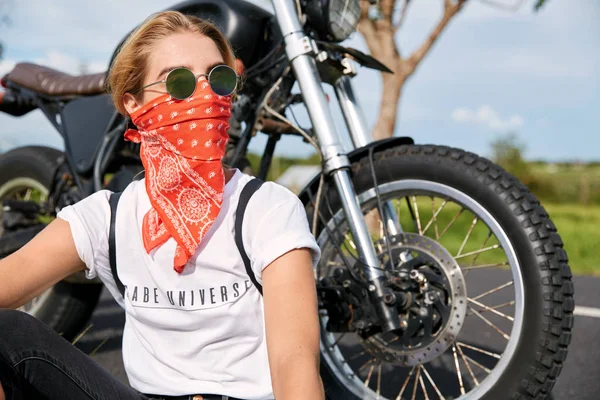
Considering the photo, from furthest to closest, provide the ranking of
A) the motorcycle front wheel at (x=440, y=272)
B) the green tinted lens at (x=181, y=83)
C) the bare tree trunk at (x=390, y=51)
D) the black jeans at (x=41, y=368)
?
the bare tree trunk at (x=390, y=51) → the motorcycle front wheel at (x=440, y=272) → the green tinted lens at (x=181, y=83) → the black jeans at (x=41, y=368)

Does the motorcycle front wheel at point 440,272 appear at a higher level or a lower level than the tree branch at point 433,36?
lower

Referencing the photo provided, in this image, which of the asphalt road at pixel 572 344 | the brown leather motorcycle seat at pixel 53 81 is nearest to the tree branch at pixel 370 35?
the asphalt road at pixel 572 344

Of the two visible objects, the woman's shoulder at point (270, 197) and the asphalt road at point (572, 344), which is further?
the asphalt road at point (572, 344)

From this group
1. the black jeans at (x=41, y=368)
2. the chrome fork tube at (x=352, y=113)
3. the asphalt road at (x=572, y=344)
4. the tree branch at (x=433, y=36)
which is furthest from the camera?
the tree branch at (x=433, y=36)

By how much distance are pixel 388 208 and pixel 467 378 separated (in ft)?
3.62

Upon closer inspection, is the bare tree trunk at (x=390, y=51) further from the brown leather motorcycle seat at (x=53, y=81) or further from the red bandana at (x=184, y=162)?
the red bandana at (x=184, y=162)

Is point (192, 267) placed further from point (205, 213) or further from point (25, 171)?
point (25, 171)

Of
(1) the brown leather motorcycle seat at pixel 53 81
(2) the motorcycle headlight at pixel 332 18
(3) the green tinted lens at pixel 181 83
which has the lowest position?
(3) the green tinted lens at pixel 181 83

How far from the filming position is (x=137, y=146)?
3146 millimetres

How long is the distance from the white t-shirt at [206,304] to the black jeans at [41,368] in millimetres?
141

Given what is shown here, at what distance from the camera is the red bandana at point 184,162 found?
1572mm

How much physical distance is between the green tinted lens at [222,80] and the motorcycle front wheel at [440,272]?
0.96 metres

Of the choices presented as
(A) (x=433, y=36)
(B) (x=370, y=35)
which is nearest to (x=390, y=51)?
(B) (x=370, y=35)

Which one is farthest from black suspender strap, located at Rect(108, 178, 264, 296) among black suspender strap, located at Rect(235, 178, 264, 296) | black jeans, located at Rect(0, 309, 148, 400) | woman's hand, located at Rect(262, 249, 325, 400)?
black jeans, located at Rect(0, 309, 148, 400)
